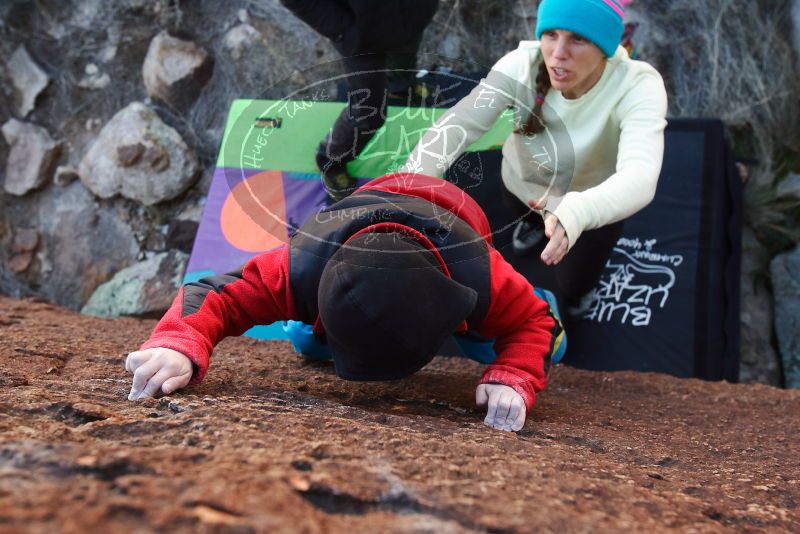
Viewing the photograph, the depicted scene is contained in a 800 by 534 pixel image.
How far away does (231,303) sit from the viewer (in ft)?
4.39

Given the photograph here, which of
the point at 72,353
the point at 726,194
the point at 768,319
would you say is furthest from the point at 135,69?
the point at 768,319

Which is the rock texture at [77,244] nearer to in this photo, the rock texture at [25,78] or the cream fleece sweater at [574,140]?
the rock texture at [25,78]

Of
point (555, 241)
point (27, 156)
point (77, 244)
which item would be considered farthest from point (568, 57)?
point (27, 156)

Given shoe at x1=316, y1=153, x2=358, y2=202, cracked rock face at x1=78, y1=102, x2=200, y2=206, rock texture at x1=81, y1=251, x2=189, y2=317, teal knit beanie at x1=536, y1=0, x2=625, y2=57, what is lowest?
rock texture at x1=81, y1=251, x2=189, y2=317

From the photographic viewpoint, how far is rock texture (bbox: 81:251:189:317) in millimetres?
2975

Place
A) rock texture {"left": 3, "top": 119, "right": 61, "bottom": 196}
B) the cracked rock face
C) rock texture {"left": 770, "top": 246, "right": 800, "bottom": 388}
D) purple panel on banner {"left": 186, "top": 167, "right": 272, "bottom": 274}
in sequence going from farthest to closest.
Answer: rock texture {"left": 3, "top": 119, "right": 61, "bottom": 196}
the cracked rock face
rock texture {"left": 770, "top": 246, "right": 800, "bottom": 388}
purple panel on banner {"left": 186, "top": 167, "right": 272, "bottom": 274}

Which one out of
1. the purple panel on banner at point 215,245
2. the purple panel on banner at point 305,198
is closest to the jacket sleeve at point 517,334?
the purple panel on banner at point 305,198

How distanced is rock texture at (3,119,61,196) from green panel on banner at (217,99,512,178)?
97.4 inches

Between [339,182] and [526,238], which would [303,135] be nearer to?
[339,182]

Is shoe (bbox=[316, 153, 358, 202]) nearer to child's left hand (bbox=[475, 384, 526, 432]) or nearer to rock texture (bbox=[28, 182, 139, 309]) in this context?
child's left hand (bbox=[475, 384, 526, 432])

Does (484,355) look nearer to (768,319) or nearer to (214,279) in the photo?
(214,279)

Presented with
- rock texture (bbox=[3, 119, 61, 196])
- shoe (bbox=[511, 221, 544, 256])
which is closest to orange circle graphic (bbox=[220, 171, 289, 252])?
shoe (bbox=[511, 221, 544, 256])

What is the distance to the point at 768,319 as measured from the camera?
302cm

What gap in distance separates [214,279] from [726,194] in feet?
6.80
